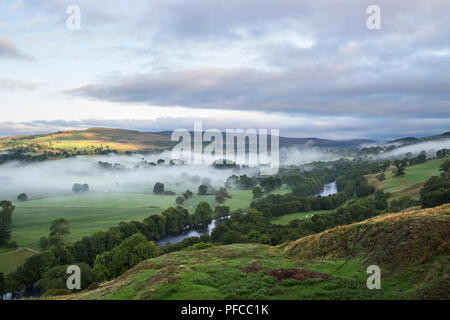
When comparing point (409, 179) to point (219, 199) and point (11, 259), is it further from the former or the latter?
point (11, 259)

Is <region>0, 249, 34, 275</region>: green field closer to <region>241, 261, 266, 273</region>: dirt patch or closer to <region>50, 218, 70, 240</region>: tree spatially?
<region>50, 218, 70, 240</region>: tree

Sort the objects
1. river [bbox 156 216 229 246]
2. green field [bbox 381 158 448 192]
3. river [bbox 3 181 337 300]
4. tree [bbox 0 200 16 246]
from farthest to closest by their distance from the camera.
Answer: green field [bbox 381 158 448 192] < river [bbox 156 216 229 246] < tree [bbox 0 200 16 246] < river [bbox 3 181 337 300]

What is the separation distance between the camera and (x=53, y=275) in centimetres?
5128

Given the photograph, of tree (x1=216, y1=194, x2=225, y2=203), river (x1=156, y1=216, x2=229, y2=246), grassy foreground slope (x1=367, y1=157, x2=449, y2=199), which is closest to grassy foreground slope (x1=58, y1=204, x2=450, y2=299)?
river (x1=156, y1=216, x2=229, y2=246)

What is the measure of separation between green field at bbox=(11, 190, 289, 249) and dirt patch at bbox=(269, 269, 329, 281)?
260ft

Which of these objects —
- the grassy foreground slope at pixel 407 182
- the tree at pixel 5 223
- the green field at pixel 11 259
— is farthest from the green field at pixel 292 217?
the tree at pixel 5 223

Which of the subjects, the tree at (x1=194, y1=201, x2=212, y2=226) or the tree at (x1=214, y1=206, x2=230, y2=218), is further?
the tree at (x1=214, y1=206, x2=230, y2=218)

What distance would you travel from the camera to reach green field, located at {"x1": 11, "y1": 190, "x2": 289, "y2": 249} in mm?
87250

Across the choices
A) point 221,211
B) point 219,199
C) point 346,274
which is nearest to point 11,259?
point 221,211

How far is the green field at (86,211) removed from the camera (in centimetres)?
8725

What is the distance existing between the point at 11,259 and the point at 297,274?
75.5 metres

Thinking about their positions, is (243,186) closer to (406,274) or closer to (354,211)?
(354,211)

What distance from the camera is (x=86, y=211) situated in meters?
115

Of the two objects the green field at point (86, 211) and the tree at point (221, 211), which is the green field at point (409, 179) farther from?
the tree at point (221, 211)
